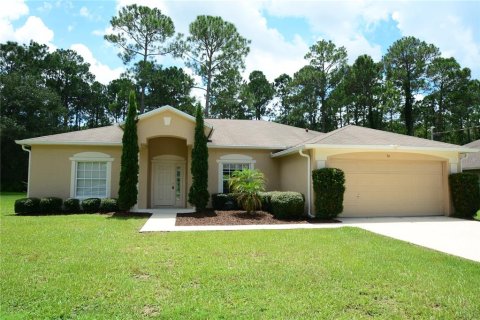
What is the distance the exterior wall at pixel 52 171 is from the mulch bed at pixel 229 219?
4.95 meters

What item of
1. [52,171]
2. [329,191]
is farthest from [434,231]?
[52,171]

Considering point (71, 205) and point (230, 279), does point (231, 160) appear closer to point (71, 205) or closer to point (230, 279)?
point (71, 205)

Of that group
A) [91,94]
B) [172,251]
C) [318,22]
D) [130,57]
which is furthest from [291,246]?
[91,94]

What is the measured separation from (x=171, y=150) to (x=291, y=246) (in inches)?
437

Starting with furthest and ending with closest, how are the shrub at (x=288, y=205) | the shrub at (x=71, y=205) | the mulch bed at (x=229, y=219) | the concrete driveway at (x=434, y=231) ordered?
the shrub at (x=71, y=205)
the shrub at (x=288, y=205)
the mulch bed at (x=229, y=219)
the concrete driveway at (x=434, y=231)

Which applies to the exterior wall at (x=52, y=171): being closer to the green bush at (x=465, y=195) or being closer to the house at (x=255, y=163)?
the house at (x=255, y=163)

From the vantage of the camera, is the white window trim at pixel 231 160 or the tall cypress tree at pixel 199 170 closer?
the tall cypress tree at pixel 199 170

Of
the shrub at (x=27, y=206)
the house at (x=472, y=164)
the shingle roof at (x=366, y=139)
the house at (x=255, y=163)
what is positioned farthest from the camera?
the house at (x=472, y=164)

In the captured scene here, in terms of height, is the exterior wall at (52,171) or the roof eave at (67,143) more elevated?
the roof eave at (67,143)

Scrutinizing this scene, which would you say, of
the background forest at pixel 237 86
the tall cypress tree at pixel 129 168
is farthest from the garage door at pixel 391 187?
the background forest at pixel 237 86

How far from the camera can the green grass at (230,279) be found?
418 cm

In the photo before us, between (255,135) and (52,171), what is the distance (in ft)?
33.6

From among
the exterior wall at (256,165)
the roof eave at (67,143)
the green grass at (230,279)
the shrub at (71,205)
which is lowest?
the green grass at (230,279)

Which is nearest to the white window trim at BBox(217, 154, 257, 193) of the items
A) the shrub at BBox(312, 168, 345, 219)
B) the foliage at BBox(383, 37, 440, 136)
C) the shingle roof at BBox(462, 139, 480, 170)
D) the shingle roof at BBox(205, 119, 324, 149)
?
the shingle roof at BBox(205, 119, 324, 149)
